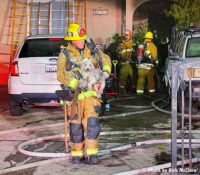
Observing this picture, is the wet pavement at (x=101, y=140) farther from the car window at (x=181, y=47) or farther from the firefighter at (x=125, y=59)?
the firefighter at (x=125, y=59)

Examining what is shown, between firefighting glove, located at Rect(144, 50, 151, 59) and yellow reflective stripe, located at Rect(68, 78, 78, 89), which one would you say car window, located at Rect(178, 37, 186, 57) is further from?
yellow reflective stripe, located at Rect(68, 78, 78, 89)

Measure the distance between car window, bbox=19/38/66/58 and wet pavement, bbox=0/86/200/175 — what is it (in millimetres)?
1254

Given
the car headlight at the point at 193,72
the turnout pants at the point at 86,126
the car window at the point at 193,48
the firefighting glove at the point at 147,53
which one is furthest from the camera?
the firefighting glove at the point at 147,53

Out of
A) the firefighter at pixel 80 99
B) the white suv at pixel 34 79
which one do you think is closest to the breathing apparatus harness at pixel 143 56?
the white suv at pixel 34 79

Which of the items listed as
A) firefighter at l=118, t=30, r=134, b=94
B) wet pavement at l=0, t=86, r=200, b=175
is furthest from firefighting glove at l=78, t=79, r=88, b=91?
firefighter at l=118, t=30, r=134, b=94

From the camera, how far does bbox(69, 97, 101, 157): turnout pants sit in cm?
589

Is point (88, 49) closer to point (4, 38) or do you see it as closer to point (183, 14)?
point (183, 14)

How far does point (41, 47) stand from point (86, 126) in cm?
370

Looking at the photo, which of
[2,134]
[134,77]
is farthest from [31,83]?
[134,77]

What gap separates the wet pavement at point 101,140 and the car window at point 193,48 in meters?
1.33

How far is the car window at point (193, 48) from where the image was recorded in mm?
9570

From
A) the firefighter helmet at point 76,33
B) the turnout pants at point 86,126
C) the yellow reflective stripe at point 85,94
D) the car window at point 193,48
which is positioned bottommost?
the turnout pants at point 86,126

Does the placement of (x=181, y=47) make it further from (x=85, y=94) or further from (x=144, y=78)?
(x=85, y=94)

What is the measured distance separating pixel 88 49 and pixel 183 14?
7.49m
